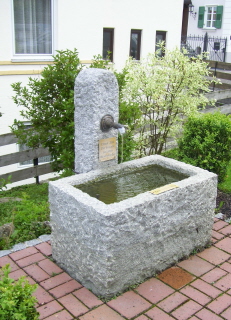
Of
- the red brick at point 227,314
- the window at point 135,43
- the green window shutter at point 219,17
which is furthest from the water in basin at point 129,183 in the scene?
the green window shutter at point 219,17

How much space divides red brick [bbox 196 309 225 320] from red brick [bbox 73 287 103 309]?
39.0 inches

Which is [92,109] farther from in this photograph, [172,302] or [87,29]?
[87,29]

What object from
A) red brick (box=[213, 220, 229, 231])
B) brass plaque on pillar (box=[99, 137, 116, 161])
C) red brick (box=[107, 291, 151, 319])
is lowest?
red brick (box=[107, 291, 151, 319])

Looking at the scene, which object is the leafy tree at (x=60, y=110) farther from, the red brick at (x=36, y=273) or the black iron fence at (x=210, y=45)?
the black iron fence at (x=210, y=45)

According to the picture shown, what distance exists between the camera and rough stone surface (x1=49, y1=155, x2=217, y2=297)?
395cm

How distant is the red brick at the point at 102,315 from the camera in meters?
3.82

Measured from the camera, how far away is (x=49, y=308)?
155 inches

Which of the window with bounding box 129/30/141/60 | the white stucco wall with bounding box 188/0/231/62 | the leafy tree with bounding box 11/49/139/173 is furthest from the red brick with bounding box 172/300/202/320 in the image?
the white stucco wall with bounding box 188/0/231/62

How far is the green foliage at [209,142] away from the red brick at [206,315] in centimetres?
314

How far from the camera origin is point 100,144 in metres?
4.81

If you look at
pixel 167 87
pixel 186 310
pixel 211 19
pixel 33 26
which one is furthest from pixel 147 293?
pixel 211 19

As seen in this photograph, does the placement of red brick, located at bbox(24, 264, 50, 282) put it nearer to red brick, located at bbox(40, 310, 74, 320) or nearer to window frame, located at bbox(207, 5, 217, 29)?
red brick, located at bbox(40, 310, 74, 320)

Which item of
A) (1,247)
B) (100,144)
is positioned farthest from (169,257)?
(1,247)

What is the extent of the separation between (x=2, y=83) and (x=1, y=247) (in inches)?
196
